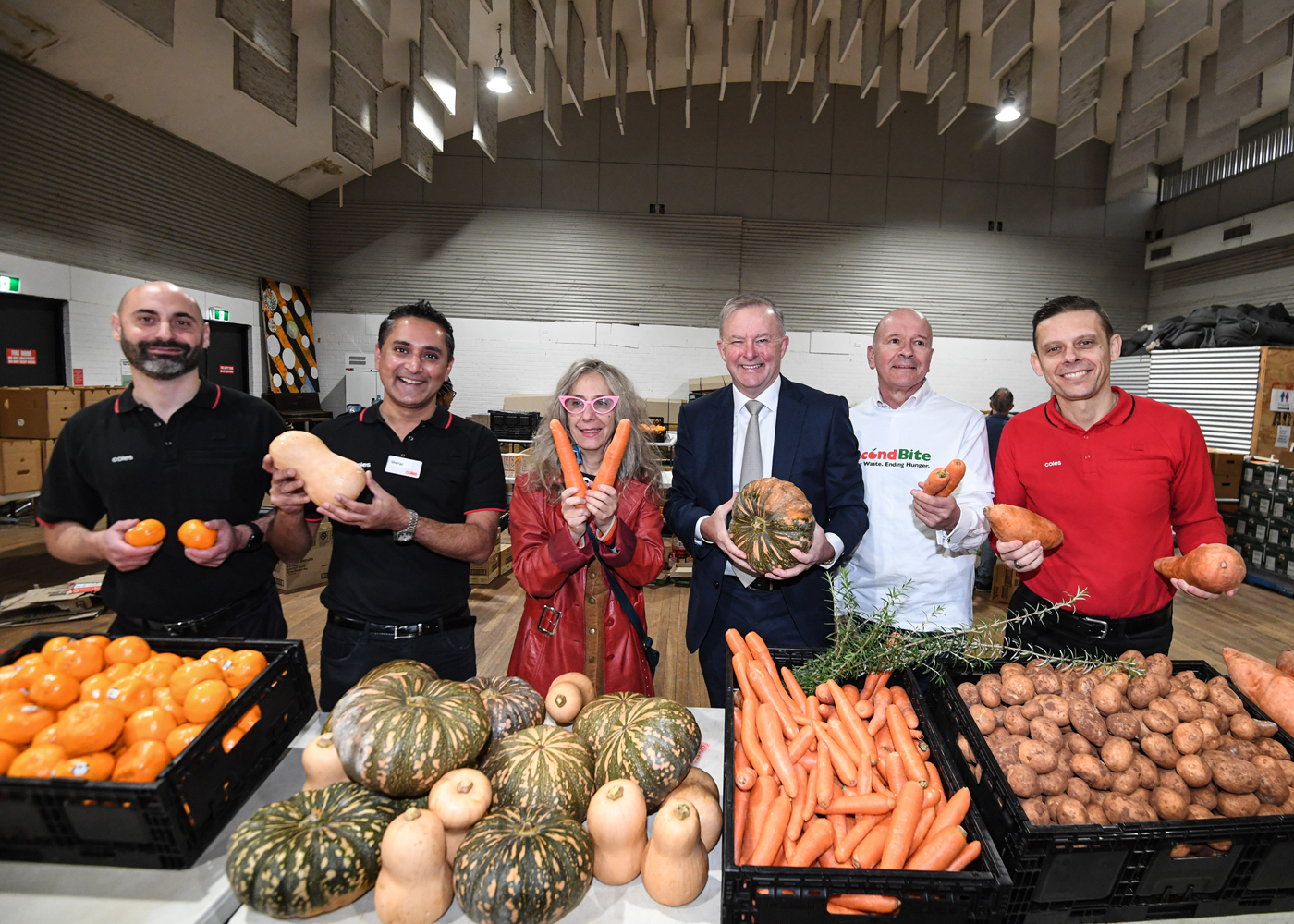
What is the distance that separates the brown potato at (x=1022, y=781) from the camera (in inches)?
46.3

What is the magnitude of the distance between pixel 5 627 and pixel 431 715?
18.5ft

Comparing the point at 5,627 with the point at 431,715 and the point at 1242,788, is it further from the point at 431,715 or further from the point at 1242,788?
the point at 1242,788

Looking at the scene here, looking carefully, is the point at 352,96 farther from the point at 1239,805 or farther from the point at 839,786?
the point at 1239,805

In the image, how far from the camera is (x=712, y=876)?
119 centimetres

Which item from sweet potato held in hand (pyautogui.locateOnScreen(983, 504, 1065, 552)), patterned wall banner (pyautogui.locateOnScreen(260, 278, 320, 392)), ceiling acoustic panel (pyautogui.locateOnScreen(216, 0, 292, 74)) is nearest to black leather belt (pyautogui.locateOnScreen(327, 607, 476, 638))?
sweet potato held in hand (pyautogui.locateOnScreen(983, 504, 1065, 552))

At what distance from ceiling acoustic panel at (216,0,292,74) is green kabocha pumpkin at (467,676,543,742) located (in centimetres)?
650

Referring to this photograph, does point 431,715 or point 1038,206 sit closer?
point 431,715

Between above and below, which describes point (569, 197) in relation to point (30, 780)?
above

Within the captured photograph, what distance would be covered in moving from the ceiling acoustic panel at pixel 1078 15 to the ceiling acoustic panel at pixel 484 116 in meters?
6.75

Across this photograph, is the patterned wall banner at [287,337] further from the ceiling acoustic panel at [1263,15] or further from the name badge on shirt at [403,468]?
the ceiling acoustic panel at [1263,15]

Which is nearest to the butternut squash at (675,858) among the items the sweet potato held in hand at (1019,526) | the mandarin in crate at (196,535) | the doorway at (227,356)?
the sweet potato held in hand at (1019,526)

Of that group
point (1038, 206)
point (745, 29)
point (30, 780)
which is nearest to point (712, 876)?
point (30, 780)

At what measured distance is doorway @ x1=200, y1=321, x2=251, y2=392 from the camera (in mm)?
9391

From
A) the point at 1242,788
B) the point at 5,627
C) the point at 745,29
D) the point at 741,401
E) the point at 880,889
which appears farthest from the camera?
the point at 745,29
